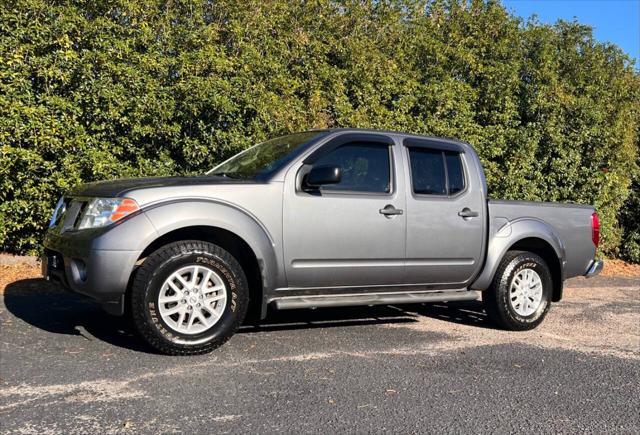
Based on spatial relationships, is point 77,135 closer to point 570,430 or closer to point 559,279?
point 559,279

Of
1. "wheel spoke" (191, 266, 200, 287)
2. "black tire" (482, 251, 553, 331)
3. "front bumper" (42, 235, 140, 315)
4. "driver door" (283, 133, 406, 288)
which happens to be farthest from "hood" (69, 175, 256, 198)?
"black tire" (482, 251, 553, 331)

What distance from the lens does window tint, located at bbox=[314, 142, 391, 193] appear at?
548 centimetres

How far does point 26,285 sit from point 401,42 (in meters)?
6.93

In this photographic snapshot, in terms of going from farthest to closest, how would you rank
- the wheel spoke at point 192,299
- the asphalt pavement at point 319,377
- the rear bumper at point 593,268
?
the rear bumper at point 593,268
the wheel spoke at point 192,299
the asphalt pavement at point 319,377

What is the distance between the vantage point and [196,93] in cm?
784

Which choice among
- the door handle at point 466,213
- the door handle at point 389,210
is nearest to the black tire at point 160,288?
the door handle at point 389,210

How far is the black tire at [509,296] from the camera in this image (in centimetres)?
619

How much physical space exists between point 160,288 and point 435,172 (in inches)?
112

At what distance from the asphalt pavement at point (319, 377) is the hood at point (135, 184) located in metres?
1.20

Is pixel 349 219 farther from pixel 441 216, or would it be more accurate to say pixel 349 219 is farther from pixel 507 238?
pixel 507 238

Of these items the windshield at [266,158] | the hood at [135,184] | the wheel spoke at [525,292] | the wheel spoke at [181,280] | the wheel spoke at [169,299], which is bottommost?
the wheel spoke at [525,292]

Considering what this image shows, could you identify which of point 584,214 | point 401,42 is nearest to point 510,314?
point 584,214

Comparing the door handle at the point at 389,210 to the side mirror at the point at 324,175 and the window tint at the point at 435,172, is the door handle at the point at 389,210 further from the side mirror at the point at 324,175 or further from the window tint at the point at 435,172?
the side mirror at the point at 324,175

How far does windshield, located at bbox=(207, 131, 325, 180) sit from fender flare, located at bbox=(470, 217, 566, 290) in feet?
6.70
